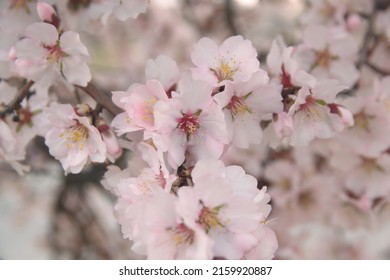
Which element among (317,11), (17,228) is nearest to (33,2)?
(317,11)

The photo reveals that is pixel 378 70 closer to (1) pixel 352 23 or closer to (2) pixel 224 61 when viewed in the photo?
(1) pixel 352 23

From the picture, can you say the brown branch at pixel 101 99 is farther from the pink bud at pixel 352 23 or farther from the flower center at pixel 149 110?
the pink bud at pixel 352 23

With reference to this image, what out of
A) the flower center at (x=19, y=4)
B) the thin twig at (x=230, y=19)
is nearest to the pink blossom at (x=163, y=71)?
the flower center at (x=19, y=4)

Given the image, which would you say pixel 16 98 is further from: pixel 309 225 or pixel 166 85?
pixel 309 225

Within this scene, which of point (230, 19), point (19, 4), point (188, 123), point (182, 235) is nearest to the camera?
point (182, 235)

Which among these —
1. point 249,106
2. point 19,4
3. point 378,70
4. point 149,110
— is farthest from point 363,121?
point 19,4

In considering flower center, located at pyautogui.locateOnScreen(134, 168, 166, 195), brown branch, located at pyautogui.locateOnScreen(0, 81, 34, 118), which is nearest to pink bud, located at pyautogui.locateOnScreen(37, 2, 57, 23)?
brown branch, located at pyautogui.locateOnScreen(0, 81, 34, 118)

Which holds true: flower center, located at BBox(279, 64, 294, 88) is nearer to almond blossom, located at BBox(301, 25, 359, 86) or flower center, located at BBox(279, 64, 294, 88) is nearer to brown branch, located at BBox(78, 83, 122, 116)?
brown branch, located at BBox(78, 83, 122, 116)
